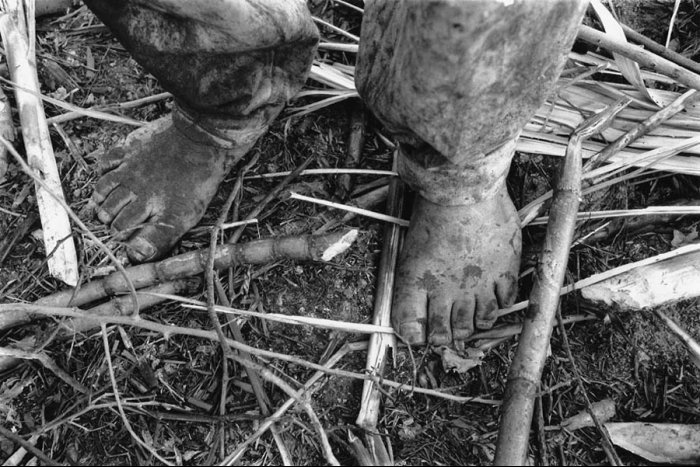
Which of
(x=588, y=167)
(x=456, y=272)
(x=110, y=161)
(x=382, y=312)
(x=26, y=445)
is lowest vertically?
(x=26, y=445)

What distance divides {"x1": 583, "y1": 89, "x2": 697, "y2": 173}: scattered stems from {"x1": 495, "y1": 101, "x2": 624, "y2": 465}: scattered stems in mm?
102

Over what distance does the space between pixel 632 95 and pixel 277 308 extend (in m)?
1.24

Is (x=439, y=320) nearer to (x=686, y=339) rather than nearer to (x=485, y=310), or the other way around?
(x=485, y=310)

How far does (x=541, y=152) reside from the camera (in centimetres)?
178

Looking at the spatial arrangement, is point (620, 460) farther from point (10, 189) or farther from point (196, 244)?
point (10, 189)

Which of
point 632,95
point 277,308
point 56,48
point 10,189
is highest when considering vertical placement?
point 632,95

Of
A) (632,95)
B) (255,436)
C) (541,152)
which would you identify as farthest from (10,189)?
(632,95)

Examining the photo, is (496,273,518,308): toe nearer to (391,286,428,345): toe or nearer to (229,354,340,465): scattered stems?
(391,286,428,345): toe

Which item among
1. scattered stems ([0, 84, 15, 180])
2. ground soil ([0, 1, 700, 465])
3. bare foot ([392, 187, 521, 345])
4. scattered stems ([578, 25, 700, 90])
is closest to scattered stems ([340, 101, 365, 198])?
ground soil ([0, 1, 700, 465])

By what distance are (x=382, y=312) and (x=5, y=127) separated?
1.23 metres

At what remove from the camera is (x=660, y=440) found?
146cm

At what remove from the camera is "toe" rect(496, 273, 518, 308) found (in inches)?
63.8

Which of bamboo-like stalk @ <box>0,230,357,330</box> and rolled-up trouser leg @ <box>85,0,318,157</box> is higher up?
Result: rolled-up trouser leg @ <box>85,0,318,157</box>

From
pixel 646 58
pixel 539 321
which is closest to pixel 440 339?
Answer: pixel 539 321
